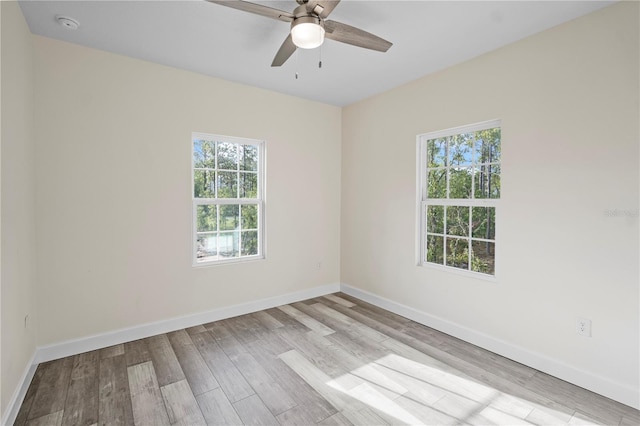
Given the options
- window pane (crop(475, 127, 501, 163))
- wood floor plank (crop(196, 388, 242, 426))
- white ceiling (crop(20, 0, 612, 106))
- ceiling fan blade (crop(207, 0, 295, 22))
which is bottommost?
wood floor plank (crop(196, 388, 242, 426))

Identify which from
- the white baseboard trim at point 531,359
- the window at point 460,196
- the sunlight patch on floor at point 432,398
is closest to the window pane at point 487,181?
the window at point 460,196

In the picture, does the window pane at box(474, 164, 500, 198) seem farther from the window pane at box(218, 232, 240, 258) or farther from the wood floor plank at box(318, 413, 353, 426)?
the window pane at box(218, 232, 240, 258)

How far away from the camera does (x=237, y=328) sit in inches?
133

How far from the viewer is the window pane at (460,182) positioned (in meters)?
3.15

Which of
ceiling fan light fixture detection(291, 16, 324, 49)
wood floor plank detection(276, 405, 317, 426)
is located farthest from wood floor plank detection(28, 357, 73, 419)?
ceiling fan light fixture detection(291, 16, 324, 49)

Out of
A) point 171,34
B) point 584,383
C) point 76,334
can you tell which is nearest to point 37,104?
point 171,34

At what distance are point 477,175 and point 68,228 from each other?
12.4 ft

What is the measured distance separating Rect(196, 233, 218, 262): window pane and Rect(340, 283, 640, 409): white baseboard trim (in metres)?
2.19

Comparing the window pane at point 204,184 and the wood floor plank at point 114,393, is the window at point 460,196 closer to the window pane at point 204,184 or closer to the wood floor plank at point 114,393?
the window pane at point 204,184

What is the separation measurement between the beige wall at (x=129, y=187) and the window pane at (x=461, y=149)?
197cm

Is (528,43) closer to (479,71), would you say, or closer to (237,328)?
(479,71)

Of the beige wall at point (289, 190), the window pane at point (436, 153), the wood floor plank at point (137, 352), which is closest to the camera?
the beige wall at point (289, 190)

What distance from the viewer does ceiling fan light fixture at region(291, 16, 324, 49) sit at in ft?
5.95

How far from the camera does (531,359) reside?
8.50ft
